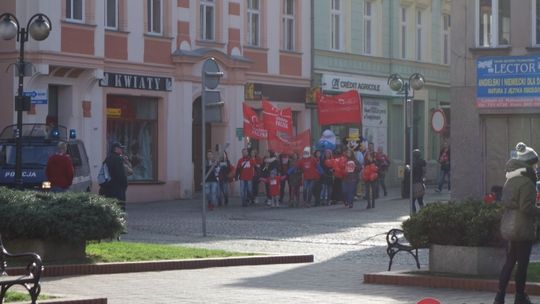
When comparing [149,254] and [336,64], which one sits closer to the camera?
[149,254]

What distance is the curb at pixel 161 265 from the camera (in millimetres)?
18391

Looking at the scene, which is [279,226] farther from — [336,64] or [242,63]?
[336,64]

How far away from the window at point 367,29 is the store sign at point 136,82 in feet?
43.7

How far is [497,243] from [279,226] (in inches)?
587

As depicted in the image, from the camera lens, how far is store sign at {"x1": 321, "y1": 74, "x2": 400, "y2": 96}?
5226 centimetres

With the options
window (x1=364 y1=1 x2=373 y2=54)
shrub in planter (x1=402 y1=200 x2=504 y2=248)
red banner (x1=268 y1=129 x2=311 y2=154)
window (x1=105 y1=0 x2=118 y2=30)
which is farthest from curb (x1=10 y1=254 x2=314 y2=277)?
window (x1=364 y1=1 x2=373 y2=54)

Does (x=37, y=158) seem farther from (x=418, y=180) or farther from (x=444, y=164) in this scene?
(x=444, y=164)

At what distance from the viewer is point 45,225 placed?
18594 mm

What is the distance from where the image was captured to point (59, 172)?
2730 centimetres

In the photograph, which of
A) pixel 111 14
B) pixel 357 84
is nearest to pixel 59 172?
pixel 111 14

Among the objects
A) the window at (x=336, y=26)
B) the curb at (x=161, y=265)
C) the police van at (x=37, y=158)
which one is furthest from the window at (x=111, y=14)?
the curb at (x=161, y=265)

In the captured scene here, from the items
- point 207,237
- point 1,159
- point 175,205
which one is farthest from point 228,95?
point 207,237

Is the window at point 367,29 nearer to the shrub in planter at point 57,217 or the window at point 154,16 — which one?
the window at point 154,16

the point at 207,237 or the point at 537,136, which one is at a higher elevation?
the point at 537,136
